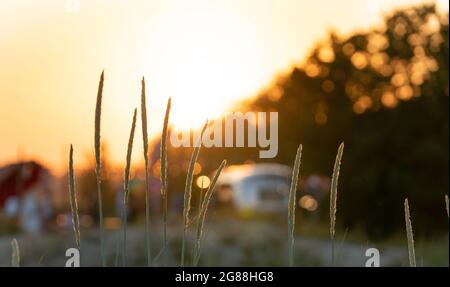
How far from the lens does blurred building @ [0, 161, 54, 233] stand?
2564 centimetres

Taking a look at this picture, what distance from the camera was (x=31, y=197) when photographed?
89.8ft

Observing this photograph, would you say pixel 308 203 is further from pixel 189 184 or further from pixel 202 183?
pixel 189 184

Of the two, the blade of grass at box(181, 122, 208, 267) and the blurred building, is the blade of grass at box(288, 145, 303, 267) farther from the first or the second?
the blurred building

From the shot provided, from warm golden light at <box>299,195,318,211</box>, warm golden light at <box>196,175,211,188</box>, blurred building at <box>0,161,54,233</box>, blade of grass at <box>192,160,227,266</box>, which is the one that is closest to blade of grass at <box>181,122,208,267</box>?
blade of grass at <box>192,160,227,266</box>

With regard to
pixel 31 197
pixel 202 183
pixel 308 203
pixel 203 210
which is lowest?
pixel 203 210

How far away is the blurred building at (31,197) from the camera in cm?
2564

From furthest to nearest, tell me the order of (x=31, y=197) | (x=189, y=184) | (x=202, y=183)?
(x=31, y=197) → (x=202, y=183) → (x=189, y=184)

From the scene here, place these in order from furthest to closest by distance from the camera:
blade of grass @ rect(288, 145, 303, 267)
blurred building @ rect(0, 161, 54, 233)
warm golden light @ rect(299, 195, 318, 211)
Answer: warm golden light @ rect(299, 195, 318, 211) → blurred building @ rect(0, 161, 54, 233) → blade of grass @ rect(288, 145, 303, 267)

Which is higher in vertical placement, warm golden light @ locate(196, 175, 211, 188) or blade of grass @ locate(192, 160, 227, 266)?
warm golden light @ locate(196, 175, 211, 188)

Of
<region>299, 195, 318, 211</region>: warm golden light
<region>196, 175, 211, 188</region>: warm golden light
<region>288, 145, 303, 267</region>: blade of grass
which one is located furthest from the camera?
<region>299, 195, 318, 211</region>: warm golden light

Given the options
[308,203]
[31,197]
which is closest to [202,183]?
[31,197]
